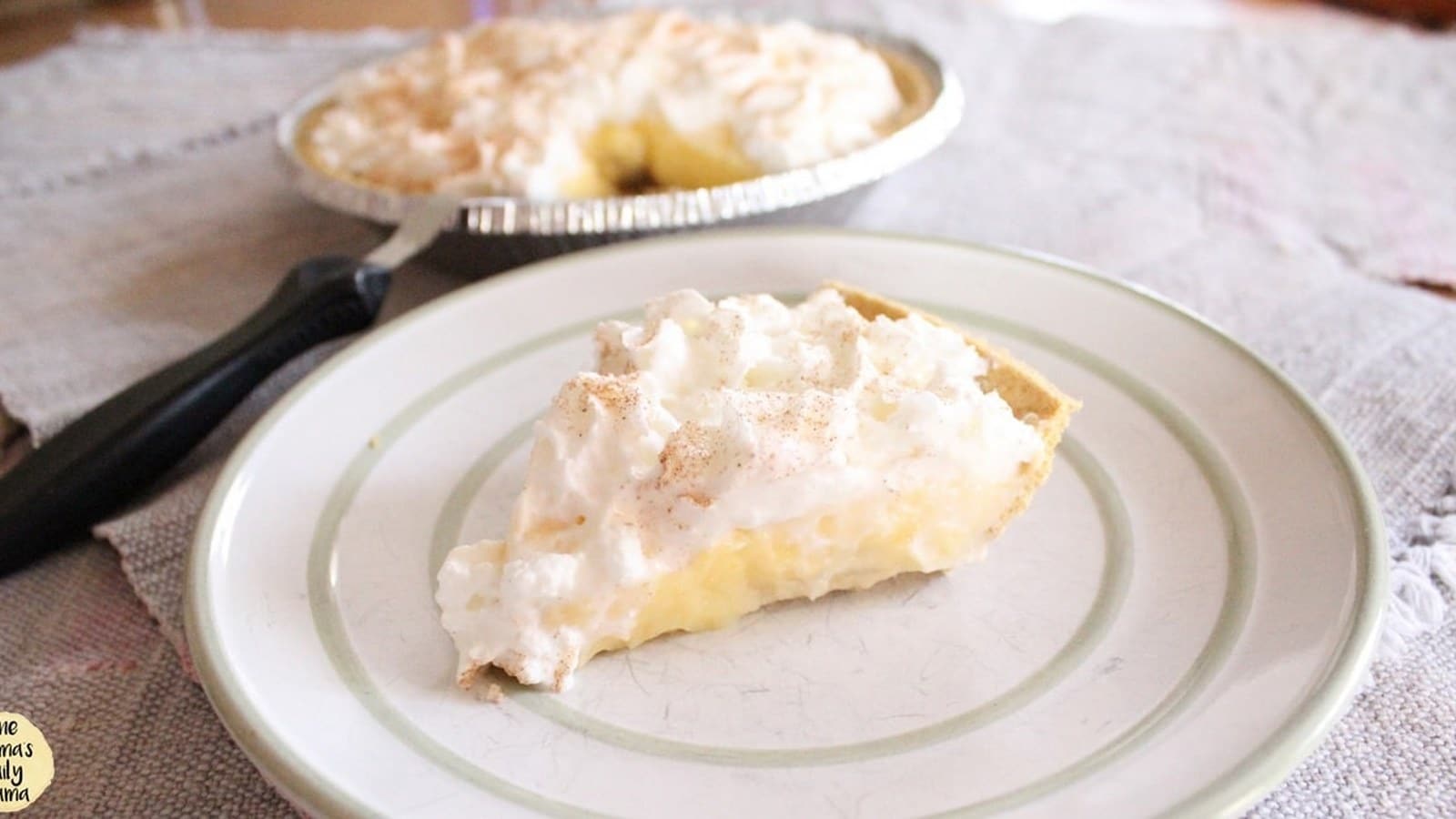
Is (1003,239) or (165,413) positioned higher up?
(165,413)

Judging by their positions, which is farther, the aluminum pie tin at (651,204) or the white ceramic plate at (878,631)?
the aluminum pie tin at (651,204)

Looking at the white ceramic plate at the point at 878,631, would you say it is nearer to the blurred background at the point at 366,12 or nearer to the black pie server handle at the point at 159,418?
the black pie server handle at the point at 159,418

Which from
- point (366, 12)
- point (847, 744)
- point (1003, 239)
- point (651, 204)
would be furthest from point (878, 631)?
point (366, 12)

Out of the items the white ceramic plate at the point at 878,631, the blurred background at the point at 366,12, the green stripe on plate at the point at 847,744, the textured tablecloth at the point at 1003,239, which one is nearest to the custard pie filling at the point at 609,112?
the textured tablecloth at the point at 1003,239

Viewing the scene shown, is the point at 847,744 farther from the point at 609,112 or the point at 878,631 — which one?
the point at 609,112

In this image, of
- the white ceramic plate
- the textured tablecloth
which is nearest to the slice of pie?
the white ceramic plate
